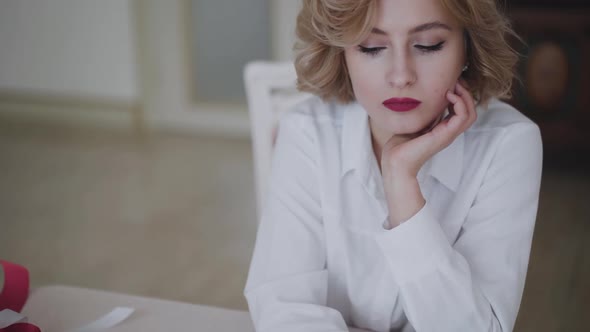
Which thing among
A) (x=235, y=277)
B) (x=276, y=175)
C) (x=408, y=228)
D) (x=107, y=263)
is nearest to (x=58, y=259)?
(x=107, y=263)

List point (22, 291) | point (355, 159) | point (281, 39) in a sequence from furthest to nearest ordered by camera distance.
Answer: point (281, 39) < point (355, 159) < point (22, 291)

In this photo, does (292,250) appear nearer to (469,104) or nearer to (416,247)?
(416,247)

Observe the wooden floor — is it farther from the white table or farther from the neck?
the white table

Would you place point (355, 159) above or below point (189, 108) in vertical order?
above

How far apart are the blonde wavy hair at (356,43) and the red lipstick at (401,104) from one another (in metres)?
0.10

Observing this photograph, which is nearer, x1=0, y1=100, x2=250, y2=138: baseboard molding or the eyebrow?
the eyebrow

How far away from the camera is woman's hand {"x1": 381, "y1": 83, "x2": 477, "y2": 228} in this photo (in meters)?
0.98

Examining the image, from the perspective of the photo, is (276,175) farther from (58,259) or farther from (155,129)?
(155,129)

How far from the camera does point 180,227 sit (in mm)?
3002

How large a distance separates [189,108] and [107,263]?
1.94 metres

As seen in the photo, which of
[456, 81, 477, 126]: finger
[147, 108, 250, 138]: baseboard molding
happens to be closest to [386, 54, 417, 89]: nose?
[456, 81, 477, 126]: finger

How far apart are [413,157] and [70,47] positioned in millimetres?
3904

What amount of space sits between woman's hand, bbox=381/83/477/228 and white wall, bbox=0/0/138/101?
3.60 metres

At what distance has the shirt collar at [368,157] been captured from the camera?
1078 millimetres
